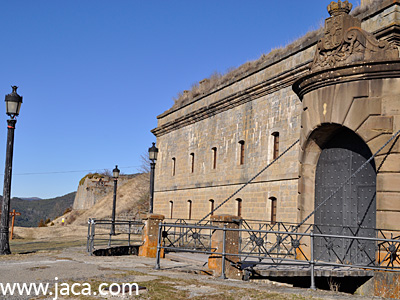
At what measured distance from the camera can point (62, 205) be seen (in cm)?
14312

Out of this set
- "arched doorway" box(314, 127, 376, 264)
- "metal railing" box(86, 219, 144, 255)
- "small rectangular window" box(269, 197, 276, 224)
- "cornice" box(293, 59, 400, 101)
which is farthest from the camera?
"small rectangular window" box(269, 197, 276, 224)

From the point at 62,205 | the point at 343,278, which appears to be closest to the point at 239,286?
the point at 343,278

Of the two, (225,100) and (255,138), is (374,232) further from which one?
(225,100)

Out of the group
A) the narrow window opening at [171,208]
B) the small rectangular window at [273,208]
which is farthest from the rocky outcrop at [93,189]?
the small rectangular window at [273,208]

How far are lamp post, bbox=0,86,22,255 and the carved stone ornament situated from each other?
883cm

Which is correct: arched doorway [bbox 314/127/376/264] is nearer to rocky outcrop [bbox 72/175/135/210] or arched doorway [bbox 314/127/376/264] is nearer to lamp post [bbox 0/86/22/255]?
lamp post [bbox 0/86/22/255]

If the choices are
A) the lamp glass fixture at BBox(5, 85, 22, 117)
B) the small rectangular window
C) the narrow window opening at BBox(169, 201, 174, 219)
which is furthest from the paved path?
the narrow window opening at BBox(169, 201, 174, 219)

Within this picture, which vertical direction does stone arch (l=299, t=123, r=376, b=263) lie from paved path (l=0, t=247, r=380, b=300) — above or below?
above

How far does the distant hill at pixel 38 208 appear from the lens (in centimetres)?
14338

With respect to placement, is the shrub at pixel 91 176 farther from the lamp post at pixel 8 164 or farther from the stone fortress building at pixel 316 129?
the lamp post at pixel 8 164

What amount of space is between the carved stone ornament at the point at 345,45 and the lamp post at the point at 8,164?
8.83 metres

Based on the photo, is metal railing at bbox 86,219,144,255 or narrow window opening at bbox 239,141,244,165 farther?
narrow window opening at bbox 239,141,244,165

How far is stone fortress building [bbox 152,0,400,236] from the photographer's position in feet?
37.0

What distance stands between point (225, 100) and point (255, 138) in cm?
362
